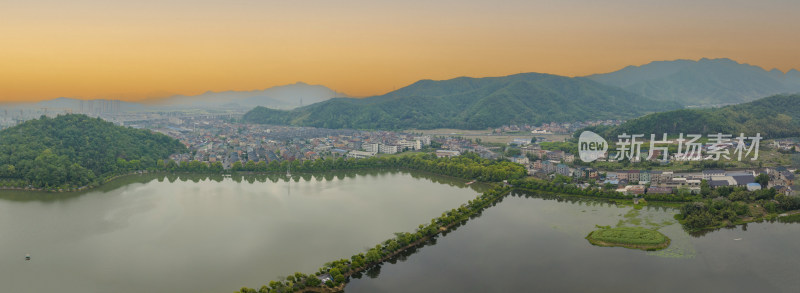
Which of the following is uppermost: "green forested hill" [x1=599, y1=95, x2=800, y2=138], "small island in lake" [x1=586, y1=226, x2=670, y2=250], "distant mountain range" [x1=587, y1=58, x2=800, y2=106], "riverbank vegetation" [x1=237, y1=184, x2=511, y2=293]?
"distant mountain range" [x1=587, y1=58, x2=800, y2=106]

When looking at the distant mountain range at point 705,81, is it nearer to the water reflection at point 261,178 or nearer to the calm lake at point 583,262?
the water reflection at point 261,178

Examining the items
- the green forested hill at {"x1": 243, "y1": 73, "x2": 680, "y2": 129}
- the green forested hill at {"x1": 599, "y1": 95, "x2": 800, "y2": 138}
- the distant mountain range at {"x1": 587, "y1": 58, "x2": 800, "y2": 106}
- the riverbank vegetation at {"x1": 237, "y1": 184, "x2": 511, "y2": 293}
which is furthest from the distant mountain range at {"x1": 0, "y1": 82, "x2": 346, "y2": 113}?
the riverbank vegetation at {"x1": 237, "y1": 184, "x2": 511, "y2": 293}

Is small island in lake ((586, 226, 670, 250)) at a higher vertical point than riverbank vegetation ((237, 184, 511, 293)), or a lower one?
higher

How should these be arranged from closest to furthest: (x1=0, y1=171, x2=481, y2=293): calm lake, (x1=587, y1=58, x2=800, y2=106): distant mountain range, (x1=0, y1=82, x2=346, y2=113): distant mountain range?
1. (x1=0, y1=171, x2=481, y2=293): calm lake
2. (x1=587, y1=58, x2=800, y2=106): distant mountain range
3. (x1=0, y1=82, x2=346, y2=113): distant mountain range

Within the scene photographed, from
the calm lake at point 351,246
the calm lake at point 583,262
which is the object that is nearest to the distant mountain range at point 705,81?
the calm lake at point 583,262

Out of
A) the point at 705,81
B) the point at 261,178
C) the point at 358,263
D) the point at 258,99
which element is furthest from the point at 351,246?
the point at 258,99

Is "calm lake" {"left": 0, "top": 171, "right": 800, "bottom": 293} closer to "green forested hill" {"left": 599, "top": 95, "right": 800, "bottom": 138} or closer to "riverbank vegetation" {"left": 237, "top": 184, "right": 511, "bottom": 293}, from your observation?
"riverbank vegetation" {"left": 237, "top": 184, "right": 511, "bottom": 293}

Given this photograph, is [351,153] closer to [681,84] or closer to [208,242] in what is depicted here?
[208,242]
